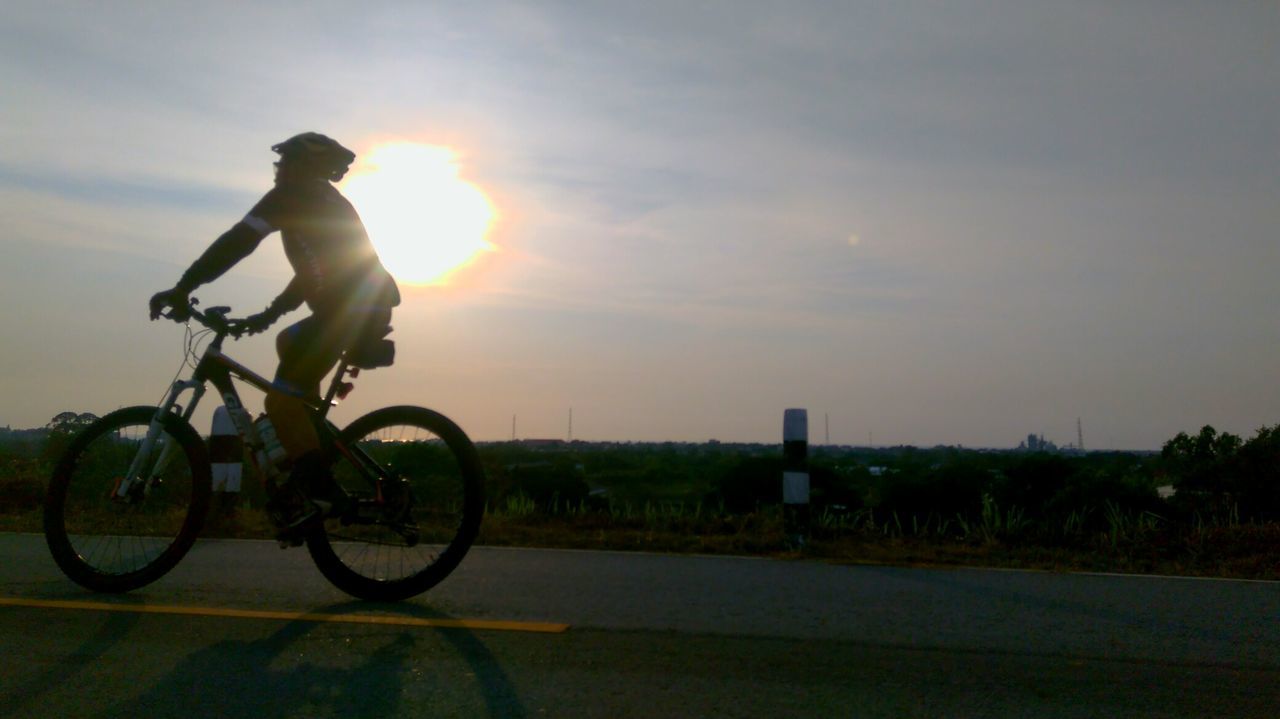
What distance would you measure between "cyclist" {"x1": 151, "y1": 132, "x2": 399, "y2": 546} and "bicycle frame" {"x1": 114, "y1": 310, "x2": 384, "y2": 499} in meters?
0.07

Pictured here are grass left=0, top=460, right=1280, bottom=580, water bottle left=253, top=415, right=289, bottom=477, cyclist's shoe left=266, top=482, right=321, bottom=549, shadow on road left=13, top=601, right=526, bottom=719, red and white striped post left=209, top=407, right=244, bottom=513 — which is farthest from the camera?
red and white striped post left=209, top=407, right=244, bottom=513

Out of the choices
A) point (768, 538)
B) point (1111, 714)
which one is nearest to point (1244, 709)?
point (1111, 714)

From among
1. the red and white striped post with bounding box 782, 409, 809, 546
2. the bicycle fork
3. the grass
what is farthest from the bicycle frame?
the red and white striped post with bounding box 782, 409, 809, 546

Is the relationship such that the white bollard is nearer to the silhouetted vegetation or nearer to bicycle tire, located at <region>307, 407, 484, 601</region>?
the silhouetted vegetation

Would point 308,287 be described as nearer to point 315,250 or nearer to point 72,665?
point 315,250

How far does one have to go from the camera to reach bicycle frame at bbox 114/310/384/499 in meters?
4.91

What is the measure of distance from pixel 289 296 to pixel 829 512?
14.3 feet

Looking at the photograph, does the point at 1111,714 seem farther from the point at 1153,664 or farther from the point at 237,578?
the point at 237,578

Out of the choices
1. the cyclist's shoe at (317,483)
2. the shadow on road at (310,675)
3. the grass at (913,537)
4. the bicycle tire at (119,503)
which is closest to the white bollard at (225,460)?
the grass at (913,537)

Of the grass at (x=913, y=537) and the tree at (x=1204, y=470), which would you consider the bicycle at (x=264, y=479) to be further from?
the tree at (x=1204, y=470)

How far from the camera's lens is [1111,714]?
10.3 ft

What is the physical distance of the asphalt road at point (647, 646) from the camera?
3.22 metres

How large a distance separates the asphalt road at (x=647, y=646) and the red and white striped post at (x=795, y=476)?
133 centimetres

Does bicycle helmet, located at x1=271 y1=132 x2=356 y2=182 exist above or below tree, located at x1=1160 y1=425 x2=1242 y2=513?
above
